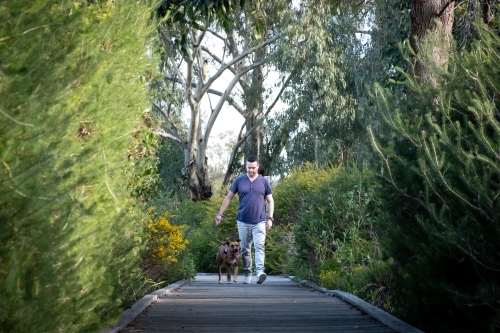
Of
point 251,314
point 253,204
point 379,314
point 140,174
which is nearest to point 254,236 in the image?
point 253,204

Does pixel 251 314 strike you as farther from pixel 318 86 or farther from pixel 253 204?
pixel 318 86

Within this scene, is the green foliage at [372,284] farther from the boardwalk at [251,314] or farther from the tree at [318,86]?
the tree at [318,86]

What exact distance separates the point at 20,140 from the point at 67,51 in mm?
753

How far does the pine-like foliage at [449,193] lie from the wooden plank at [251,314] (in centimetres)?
102

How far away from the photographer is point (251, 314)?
10430 mm

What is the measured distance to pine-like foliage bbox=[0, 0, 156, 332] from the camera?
4.48 metres

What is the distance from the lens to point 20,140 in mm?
4523

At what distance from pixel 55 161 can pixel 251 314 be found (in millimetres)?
6194

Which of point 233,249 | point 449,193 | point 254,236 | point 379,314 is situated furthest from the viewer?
point 233,249

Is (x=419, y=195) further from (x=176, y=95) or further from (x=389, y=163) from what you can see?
(x=176, y=95)

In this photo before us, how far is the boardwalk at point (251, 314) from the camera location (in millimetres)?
9086

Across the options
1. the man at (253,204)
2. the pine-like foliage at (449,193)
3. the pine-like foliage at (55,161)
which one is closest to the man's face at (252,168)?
the man at (253,204)

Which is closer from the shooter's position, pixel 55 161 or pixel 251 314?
pixel 55 161

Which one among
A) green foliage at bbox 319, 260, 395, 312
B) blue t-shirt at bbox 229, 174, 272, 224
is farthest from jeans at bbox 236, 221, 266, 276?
green foliage at bbox 319, 260, 395, 312
